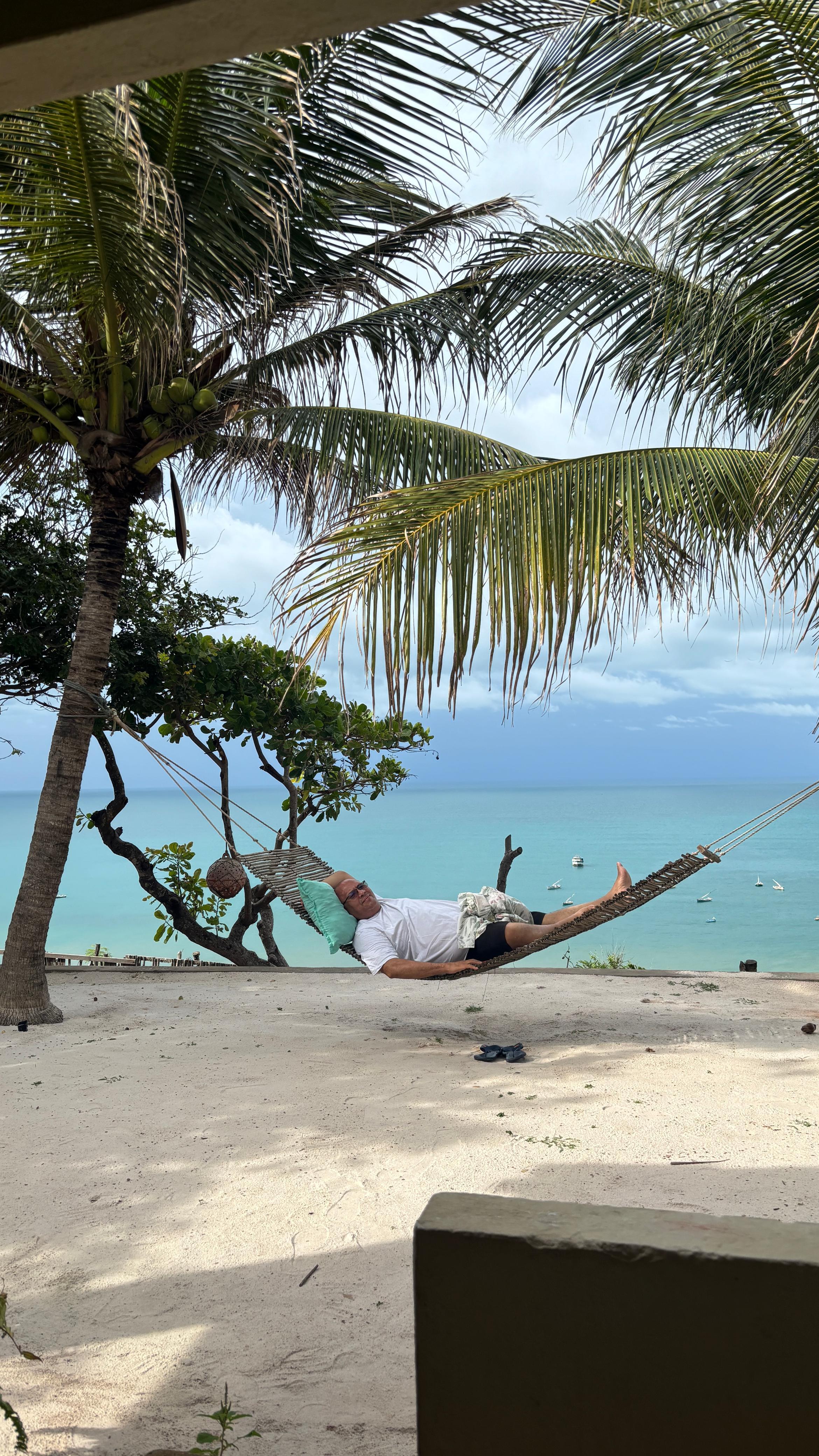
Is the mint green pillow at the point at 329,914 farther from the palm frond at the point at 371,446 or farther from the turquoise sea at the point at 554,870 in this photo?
the turquoise sea at the point at 554,870

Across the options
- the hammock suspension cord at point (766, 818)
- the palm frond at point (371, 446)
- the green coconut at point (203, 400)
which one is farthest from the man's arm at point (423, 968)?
the green coconut at point (203, 400)

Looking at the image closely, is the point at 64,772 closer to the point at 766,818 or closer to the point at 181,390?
the point at 181,390

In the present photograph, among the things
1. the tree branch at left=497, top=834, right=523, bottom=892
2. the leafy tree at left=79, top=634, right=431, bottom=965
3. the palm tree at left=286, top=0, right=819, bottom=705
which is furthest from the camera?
the tree branch at left=497, top=834, right=523, bottom=892

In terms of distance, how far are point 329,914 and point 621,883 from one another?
3.77ft

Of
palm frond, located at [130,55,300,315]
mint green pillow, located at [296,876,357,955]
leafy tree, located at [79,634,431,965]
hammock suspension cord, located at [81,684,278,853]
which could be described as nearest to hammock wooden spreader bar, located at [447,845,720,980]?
mint green pillow, located at [296,876,357,955]

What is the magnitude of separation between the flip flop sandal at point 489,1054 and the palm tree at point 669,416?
1.38 metres

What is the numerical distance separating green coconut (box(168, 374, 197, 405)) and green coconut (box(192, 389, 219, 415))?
3 cm

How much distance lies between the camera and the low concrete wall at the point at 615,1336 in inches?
35.9

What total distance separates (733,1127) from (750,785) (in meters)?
127

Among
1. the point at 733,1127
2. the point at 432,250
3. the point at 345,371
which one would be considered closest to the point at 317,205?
the point at 432,250

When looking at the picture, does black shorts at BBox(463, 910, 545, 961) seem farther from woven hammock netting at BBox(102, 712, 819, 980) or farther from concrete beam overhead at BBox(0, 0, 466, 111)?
concrete beam overhead at BBox(0, 0, 466, 111)

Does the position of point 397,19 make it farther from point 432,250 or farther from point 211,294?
point 432,250

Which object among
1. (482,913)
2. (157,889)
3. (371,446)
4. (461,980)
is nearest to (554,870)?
(157,889)

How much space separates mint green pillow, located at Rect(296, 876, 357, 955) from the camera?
12.5 ft
